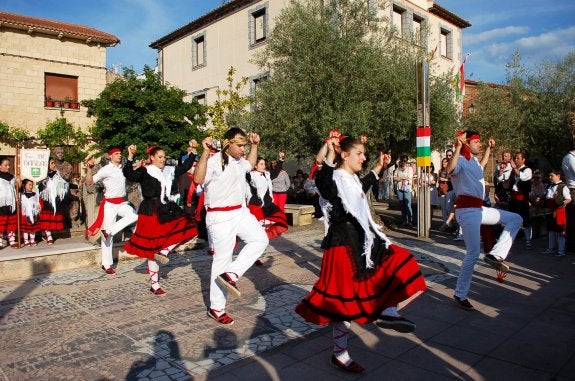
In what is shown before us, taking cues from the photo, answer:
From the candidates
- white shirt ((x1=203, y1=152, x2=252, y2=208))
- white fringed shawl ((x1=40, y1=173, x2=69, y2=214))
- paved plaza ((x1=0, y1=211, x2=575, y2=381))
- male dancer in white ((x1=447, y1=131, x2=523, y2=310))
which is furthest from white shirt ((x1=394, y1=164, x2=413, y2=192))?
white fringed shawl ((x1=40, y1=173, x2=69, y2=214))

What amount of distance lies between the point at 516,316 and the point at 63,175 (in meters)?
10.6

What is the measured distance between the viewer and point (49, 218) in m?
10.2

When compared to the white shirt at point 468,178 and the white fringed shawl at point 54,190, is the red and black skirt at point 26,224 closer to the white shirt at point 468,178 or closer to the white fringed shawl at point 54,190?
the white fringed shawl at point 54,190

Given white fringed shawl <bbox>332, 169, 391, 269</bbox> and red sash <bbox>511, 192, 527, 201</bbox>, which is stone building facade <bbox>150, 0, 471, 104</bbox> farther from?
white fringed shawl <bbox>332, 169, 391, 269</bbox>

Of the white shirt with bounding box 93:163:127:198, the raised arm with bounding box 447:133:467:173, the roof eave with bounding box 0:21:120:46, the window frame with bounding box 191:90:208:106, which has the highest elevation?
the roof eave with bounding box 0:21:120:46

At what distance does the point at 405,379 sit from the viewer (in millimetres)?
3504

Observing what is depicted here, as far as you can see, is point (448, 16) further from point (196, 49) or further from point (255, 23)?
point (196, 49)

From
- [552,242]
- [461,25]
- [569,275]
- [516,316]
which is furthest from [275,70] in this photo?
[461,25]

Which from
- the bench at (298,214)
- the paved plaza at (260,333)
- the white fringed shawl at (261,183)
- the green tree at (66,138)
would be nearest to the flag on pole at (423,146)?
the white fringed shawl at (261,183)

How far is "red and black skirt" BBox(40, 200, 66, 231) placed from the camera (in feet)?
33.2

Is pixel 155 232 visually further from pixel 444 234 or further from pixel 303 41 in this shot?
pixel 303 41

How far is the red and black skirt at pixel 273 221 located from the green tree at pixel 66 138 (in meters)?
15.3

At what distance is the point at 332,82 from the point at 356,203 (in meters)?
9.67

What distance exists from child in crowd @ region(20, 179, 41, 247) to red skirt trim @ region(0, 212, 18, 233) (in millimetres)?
181
